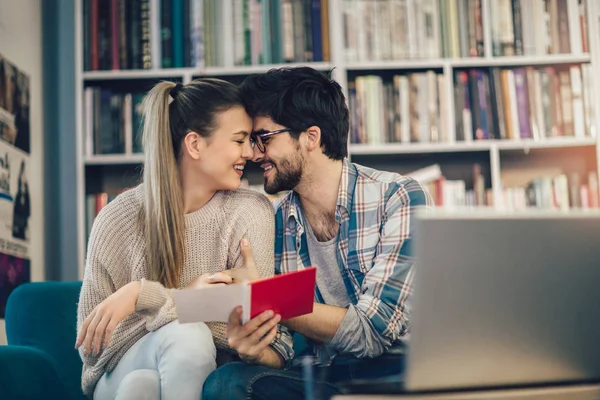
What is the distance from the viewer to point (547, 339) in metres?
1.04

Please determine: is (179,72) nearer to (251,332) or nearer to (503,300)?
(251,332)

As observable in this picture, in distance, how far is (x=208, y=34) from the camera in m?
3.06

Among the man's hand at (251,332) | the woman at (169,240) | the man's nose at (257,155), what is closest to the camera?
the man's hand at (251,332)

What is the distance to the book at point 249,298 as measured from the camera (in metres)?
1.35

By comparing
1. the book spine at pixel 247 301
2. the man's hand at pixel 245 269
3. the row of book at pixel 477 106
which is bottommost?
the book spine at pixel 247 301

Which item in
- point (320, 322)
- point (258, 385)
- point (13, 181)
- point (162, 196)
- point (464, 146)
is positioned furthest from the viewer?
point (464, 146)

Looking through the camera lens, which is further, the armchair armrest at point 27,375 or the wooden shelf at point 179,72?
the wooden shelf at point 179,72

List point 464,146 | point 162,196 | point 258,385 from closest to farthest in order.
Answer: point 258,385 → point 162,196 → point 464,146

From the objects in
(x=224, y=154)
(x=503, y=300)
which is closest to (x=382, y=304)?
(x=224, y=154)

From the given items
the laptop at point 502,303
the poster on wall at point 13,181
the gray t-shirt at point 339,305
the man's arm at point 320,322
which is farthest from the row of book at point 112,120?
the laptop at point 502,303

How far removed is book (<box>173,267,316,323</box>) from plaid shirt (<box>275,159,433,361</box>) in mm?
372

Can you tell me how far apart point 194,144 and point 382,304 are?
665mm

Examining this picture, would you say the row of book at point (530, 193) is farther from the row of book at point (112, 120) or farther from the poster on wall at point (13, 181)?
the poster on wall at point (13, 181)

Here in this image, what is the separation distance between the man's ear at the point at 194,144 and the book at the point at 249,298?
0.68 m
